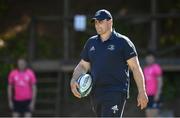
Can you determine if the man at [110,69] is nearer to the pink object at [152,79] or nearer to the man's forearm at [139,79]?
the man's forearm at [139,79]

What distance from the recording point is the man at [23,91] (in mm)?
15789

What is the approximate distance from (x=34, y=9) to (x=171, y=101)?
4869 mm

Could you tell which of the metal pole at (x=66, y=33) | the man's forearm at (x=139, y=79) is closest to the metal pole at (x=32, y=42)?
the metal pole at (x=66, y=33)

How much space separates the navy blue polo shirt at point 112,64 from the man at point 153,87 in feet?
23.0

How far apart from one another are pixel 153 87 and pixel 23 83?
3091 mm

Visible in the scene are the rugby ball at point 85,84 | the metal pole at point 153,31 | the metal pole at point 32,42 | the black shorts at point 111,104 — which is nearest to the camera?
the black shorts at point 111,104

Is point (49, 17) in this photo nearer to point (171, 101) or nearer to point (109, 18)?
point (171, 101)

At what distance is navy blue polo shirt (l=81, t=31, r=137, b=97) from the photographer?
27.9ft

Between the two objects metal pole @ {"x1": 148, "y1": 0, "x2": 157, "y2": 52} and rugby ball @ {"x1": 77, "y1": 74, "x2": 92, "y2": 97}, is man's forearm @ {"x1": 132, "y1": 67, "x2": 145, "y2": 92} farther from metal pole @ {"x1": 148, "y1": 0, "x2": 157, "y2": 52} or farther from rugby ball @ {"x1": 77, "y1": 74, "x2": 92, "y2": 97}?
metal pole @ {"x1": 148, "y1": 0, "x2": 157, "y2": 52}

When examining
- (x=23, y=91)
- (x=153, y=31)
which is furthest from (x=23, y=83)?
(x=153, y=31)

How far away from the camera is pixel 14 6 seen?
1934 cm

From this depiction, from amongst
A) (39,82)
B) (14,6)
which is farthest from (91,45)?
(14,6)

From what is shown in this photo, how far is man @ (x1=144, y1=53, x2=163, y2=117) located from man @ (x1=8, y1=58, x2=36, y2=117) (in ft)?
8.92

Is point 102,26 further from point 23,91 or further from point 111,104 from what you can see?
point 23,91
